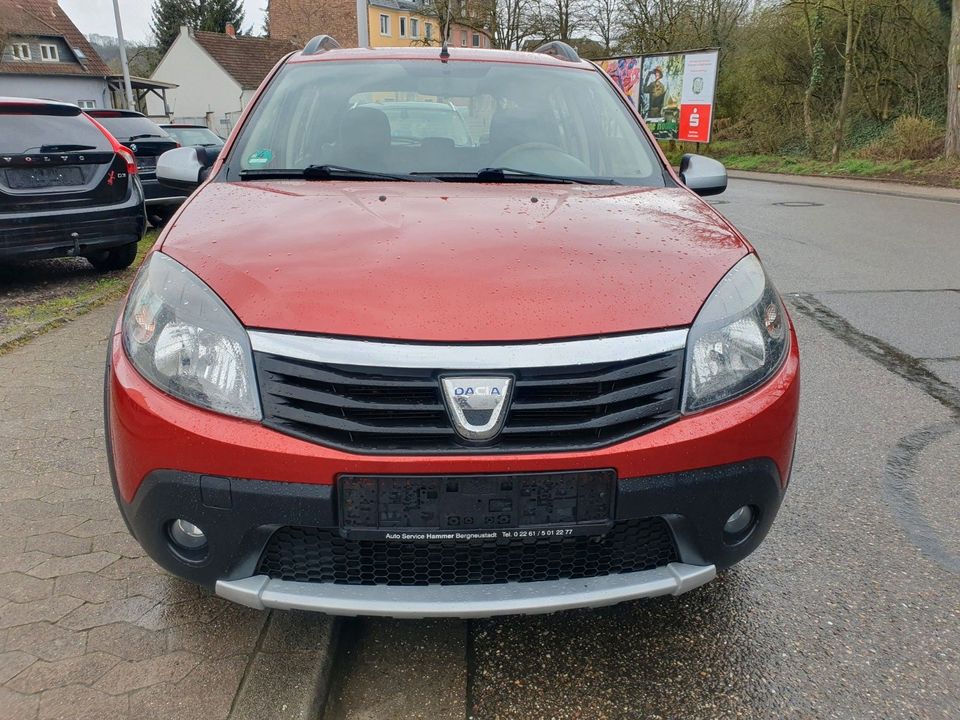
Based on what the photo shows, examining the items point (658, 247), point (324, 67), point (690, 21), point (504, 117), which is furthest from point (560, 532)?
point (690, 21)

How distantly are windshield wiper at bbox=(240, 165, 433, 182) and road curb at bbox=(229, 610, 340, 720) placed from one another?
148 cm

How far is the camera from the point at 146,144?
31.1 ft

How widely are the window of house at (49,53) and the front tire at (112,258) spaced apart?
1671 inches

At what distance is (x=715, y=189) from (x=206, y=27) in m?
64.8

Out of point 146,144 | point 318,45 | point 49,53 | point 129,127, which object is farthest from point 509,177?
point 49,53

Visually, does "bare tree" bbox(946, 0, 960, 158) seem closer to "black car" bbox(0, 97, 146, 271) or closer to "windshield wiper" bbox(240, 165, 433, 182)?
"black car" bbox(0, 97, 146, 271)

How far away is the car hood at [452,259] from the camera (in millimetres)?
1761

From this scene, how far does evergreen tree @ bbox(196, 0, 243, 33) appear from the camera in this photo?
58750mm

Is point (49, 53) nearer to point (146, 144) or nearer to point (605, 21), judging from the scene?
point (605, 21)

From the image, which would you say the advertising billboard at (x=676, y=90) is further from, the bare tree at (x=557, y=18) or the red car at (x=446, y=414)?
the red car at (x=446, y=414)

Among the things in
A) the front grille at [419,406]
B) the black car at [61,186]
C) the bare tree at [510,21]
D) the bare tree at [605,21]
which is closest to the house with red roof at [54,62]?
the bare tree at [510,21]

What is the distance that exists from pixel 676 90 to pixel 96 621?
24.3 metres

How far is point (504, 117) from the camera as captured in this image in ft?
10.3

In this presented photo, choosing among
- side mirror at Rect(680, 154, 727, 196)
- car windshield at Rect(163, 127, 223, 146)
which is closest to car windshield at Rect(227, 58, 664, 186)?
side mirror at Rect(680, 154, 727, 196)
